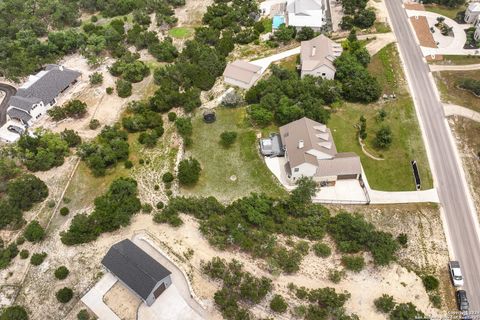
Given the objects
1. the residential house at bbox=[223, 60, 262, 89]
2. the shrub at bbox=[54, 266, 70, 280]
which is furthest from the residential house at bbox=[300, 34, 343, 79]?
the shrub at bbox=[54, 266, 70, 280]

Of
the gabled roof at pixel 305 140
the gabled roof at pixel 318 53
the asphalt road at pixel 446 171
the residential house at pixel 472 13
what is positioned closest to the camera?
the asphalt road at pixel 446 171

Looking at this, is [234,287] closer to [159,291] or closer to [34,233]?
[159,291]

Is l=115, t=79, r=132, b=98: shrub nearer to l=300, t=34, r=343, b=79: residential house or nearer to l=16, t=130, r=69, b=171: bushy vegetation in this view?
l=16, t=130, r=69, b=171: bushy vegetation

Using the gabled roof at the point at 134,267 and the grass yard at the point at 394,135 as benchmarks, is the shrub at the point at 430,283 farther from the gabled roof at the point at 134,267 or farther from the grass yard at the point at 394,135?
the gabled roof at the point at 134,267

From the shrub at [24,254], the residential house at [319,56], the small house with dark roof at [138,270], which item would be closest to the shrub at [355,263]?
the small house with dark roof at [138,270]

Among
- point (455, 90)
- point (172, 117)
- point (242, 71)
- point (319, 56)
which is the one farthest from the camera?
point (242, 71)

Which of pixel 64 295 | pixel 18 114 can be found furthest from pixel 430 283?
pixel 18 114
